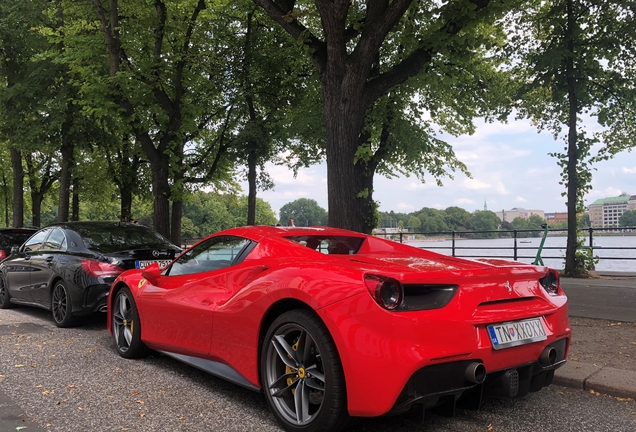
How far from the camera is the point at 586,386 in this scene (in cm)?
430

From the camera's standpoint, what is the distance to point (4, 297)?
30.1 ft

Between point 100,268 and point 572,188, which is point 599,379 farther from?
point 572,188

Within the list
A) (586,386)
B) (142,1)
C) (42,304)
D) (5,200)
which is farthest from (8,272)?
(5,200)

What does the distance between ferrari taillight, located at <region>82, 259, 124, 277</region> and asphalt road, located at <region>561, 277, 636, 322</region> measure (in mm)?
Answer: 6398

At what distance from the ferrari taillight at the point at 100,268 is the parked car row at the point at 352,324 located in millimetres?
2359

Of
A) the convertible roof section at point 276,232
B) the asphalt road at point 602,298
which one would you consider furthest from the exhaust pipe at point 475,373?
the asphalt road at point 602,298

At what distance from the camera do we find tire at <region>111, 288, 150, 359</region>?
17.2 ft

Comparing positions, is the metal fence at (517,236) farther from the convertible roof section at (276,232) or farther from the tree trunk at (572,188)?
the convertible roof section at (276,232)

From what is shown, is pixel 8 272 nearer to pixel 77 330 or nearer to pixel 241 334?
pixel 77 330

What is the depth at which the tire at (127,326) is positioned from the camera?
17.2 ft

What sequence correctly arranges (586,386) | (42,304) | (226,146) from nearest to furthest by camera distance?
(586,386) < (42,304) < (226,146)

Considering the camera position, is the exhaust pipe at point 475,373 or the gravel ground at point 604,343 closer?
the exhaust pipe at point 475,373

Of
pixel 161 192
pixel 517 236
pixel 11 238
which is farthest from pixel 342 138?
pixel 11 238

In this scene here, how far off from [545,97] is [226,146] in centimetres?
1081
